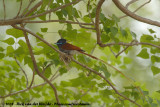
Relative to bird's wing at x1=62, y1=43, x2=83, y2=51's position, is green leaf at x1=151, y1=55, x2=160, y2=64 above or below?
below

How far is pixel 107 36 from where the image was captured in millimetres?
2428

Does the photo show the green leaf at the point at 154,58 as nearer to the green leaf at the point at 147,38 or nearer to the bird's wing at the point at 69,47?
the green leaf at the point at 147,38

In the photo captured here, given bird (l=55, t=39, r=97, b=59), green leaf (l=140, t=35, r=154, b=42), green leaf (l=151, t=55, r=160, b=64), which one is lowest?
green leaf (l=151, t=55, r=160, b=64)

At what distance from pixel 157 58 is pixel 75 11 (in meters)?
0.88

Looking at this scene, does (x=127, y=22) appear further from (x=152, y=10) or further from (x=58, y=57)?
(x=58, y=57)

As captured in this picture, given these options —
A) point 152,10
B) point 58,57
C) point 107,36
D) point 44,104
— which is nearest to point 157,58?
point 107,36

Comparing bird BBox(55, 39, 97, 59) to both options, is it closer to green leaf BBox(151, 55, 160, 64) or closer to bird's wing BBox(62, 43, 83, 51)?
bird's wing BBox(62, 43, 83, 51)

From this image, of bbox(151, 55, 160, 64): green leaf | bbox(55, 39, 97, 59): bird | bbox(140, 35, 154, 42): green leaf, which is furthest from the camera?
bbox(55, 39, 97, 59): bird

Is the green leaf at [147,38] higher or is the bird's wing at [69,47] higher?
the green leaf at [147,38]

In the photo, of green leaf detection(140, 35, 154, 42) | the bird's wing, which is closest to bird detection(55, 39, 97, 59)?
the bird's wing

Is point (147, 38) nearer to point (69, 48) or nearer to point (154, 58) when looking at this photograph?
point (154, 58)

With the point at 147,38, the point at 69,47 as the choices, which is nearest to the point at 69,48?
the point at 69,47

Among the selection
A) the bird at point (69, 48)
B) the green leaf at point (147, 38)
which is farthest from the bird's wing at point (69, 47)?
the green leaf at point (147, 38)

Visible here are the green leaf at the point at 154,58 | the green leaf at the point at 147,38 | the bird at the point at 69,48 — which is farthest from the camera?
the bird at the point at 69,48
